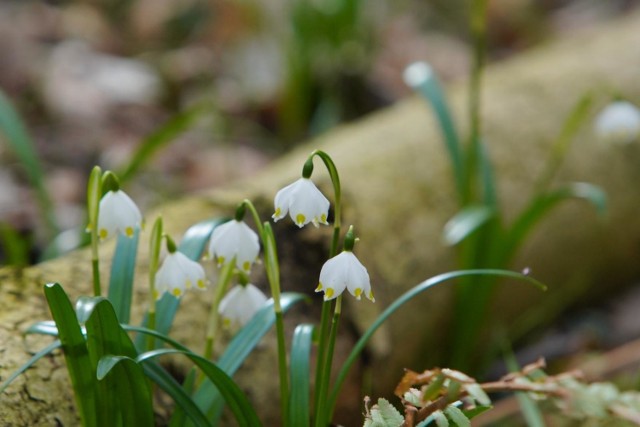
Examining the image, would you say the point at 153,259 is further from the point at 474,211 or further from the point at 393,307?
the point at 474,211

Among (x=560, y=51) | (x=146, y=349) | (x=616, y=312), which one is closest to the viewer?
(x=146, y=349)

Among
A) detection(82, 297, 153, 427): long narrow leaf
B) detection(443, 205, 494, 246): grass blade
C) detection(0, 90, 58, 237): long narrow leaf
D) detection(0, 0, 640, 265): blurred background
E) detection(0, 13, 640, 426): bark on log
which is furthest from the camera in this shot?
detection(0, 0, 640, 265): blurred background

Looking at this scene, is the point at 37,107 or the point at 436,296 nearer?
the point at 436,296

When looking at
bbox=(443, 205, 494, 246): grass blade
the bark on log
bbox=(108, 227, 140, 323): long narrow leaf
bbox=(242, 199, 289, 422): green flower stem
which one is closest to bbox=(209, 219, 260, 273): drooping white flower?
bbox=(242, 199, 289, 422): green flower stem

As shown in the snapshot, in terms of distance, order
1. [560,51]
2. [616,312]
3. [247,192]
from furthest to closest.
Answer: [560,51] → [616,312] → [247,192]

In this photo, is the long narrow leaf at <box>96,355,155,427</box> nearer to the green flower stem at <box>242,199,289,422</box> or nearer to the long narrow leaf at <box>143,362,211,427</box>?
the long narrow leaf at <box>143,362,211,427</box>

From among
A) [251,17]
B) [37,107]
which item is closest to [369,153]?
[37,107]

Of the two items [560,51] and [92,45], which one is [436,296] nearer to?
[560,51]
